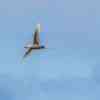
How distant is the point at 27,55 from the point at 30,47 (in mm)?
4175

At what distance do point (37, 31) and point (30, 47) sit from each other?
257 inches

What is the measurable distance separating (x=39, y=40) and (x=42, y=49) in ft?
15.8

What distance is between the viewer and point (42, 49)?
496 feet

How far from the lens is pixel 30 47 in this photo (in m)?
154

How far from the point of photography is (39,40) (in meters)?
154

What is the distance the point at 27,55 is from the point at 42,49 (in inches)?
322

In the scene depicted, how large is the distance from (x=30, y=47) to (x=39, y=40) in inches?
167

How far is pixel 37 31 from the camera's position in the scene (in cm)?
15462

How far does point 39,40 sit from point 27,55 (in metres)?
7.53

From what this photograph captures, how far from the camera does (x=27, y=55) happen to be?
15650 centimetres
